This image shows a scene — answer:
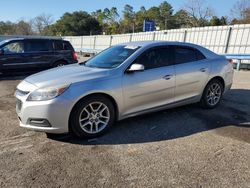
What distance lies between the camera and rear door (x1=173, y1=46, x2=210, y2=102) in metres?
5.52

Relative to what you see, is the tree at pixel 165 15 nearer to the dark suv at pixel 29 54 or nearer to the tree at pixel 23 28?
the tree at pixel 23 28

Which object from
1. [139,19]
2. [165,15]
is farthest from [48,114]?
[165,15]

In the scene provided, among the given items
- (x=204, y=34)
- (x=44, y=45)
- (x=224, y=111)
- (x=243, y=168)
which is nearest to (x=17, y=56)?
(x=44, y=45)

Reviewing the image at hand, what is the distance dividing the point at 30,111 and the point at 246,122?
391 centimetres

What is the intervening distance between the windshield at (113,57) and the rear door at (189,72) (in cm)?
97

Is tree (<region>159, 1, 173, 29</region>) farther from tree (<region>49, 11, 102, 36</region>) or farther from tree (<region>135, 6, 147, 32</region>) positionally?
tree (<region>49, 11, 102, 36</region>)

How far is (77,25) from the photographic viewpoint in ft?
223

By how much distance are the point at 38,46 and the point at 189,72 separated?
7570 millimetres

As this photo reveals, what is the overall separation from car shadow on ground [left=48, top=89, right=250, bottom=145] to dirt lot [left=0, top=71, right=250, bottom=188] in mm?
16

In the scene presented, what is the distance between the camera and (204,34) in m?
17.8

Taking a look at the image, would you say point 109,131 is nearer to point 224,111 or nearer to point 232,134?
point 232,134

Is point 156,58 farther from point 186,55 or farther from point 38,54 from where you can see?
point 38,54

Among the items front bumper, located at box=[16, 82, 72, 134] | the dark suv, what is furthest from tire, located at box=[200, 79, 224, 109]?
the dark suv

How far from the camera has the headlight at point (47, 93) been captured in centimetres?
423
